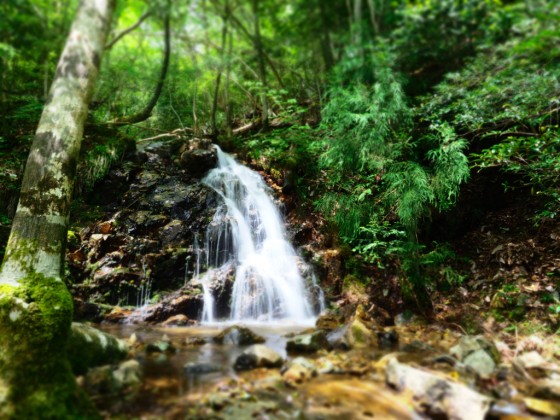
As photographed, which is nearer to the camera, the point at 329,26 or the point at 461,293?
the point at 461,293

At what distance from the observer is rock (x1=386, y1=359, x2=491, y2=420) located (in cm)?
269

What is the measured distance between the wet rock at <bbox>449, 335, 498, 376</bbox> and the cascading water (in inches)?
115

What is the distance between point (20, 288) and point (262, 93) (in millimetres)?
9493

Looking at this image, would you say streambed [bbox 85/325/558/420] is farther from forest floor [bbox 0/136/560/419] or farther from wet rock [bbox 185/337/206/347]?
wet rock [bbox 185/337/206/347]

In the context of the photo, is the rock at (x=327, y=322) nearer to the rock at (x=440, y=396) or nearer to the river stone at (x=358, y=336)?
the river stone at (x=358, y=336)

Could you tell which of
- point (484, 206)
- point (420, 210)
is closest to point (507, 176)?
point (484, 206)

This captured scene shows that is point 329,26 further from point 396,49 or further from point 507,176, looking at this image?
point 507,176

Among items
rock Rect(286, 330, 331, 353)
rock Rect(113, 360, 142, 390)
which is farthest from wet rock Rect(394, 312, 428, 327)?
rock Rect(113, 360, 142, 390)

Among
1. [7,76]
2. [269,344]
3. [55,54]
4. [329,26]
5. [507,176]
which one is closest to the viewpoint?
[269,344]

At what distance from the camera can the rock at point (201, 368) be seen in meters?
3.61

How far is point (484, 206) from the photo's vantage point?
7559 millimetres

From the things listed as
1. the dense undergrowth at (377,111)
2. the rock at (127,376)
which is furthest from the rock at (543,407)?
the rock at (127,376)

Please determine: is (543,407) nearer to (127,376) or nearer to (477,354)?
(477,354)

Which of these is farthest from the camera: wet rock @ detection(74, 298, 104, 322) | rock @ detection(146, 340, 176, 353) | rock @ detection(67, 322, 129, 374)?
wet rock @ detection(74, 298, 104, 322)
